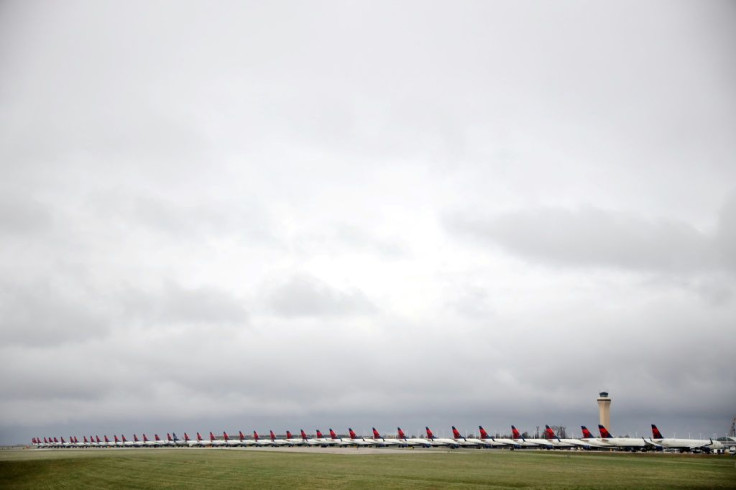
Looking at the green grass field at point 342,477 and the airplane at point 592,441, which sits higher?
the green grass field at point 342,477

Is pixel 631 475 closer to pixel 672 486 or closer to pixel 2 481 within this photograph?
pixel 672 486

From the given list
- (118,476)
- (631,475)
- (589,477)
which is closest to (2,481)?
(118,476)

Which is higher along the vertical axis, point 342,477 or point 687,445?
point 342,477

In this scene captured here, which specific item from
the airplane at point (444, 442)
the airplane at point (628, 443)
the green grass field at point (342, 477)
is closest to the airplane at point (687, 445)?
the airplane at point (628, 443)

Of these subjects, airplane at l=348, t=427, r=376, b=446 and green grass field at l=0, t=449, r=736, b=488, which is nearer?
green grass field at l=0, t=449, r=736, b=488

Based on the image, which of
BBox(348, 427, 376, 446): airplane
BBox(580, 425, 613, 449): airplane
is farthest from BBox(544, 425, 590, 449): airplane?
BBox(348, 427, 376, 446): airplane

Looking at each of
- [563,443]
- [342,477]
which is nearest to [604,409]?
[563,443]

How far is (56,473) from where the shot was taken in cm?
6775

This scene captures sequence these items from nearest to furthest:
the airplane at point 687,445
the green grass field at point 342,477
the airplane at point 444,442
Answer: the green grass field at point 342,477 < the airplane at point 687,445 < the airplane at point 444,442

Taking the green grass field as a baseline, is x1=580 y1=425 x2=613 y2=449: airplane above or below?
below

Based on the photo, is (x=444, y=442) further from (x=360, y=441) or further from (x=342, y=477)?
(x=342, y=477)

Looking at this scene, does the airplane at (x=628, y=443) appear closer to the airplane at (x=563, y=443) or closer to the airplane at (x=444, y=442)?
the airplane at (x=563, y=443)

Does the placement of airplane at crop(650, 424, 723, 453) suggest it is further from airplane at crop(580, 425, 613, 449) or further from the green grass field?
the green grass field

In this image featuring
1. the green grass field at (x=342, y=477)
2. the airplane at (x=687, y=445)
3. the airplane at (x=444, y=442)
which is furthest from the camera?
the airplane at (x=444, y=442)
